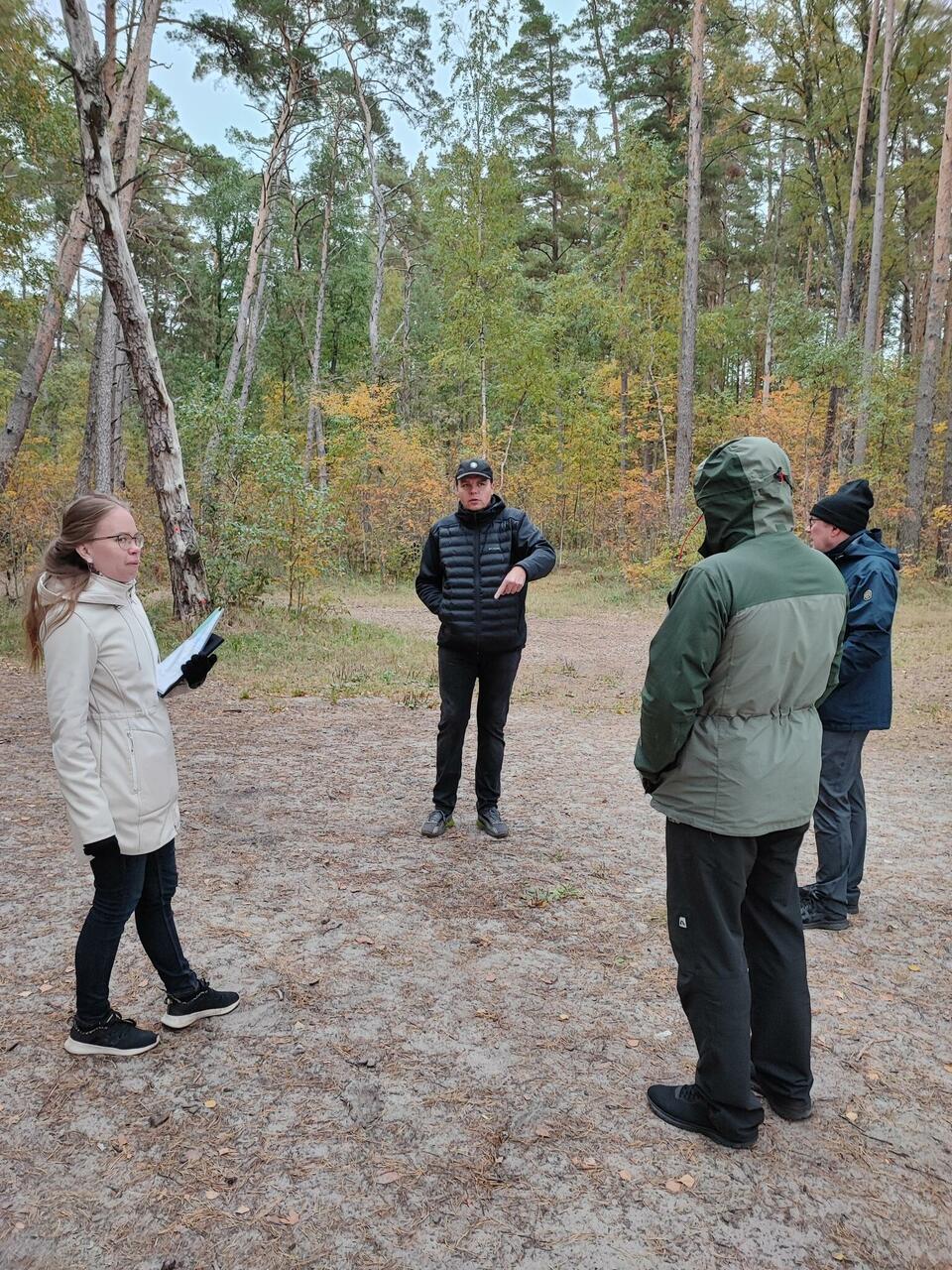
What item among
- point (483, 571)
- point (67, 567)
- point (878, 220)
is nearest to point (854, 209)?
point (878, 220)

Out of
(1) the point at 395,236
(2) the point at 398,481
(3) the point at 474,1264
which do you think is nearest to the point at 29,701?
(3) the point at 474,1264

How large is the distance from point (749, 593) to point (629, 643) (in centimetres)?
Result: 1038

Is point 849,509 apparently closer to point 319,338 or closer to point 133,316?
point 133,316

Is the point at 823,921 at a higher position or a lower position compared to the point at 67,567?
lower

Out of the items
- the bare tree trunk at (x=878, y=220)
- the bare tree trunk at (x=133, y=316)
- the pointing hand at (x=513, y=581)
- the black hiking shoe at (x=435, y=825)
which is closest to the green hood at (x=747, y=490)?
the pointing hand at (x=513, y=581)

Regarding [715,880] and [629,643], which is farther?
[629,643]

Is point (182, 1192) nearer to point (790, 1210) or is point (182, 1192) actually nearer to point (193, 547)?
point (790, 1210)

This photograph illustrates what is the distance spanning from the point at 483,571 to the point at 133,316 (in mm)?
6684

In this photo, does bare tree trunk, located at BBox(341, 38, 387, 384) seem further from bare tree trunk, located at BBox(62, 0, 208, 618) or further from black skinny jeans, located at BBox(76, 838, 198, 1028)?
black skinny jeans, located at BBox(76, 838, 198, 1028)

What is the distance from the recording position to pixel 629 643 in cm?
1230

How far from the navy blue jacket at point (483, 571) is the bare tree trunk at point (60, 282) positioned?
9.49 metres

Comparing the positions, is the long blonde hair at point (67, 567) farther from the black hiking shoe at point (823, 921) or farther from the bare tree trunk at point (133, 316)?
the bare tree trunk at point (133, 316)

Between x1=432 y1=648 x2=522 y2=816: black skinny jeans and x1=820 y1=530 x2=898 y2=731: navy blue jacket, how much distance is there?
5.52ft

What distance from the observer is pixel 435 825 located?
4625 mm
